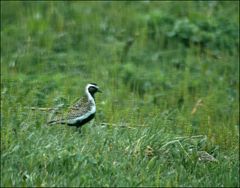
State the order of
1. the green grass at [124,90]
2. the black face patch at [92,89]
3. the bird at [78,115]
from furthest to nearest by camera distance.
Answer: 1. the black face patch at [92,89]
2. the bird at [78,115]
3. the green grass at [124,90]

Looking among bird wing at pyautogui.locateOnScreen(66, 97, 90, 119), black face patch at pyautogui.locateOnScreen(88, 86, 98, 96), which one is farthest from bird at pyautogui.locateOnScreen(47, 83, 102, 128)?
black face patch at pyautogui.locateOnScreen(88, 86, 98, 96)

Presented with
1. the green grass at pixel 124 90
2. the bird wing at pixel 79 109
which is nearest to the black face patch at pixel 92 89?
the bird wing at pixel 79 109

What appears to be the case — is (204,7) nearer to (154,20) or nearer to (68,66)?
(154,20)

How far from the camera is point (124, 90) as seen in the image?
10.3 metres

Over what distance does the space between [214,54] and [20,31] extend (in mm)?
2763

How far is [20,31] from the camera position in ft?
39.4

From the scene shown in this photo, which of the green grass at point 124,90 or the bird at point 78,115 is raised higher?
the bird at point 78,115

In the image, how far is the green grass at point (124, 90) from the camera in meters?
7.14

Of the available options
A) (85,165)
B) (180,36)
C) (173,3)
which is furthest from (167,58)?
(85,165)

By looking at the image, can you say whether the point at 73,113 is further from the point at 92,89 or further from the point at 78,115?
the point at 92,89

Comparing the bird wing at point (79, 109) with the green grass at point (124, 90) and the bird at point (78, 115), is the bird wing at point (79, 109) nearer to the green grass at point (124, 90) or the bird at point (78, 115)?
the bird at point (78, 115)

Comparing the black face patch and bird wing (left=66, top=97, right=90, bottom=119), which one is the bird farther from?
the black face patch

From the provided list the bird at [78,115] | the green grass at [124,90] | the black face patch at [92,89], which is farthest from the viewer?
the black face patch at [92,89]

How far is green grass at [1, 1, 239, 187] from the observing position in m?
7.14
